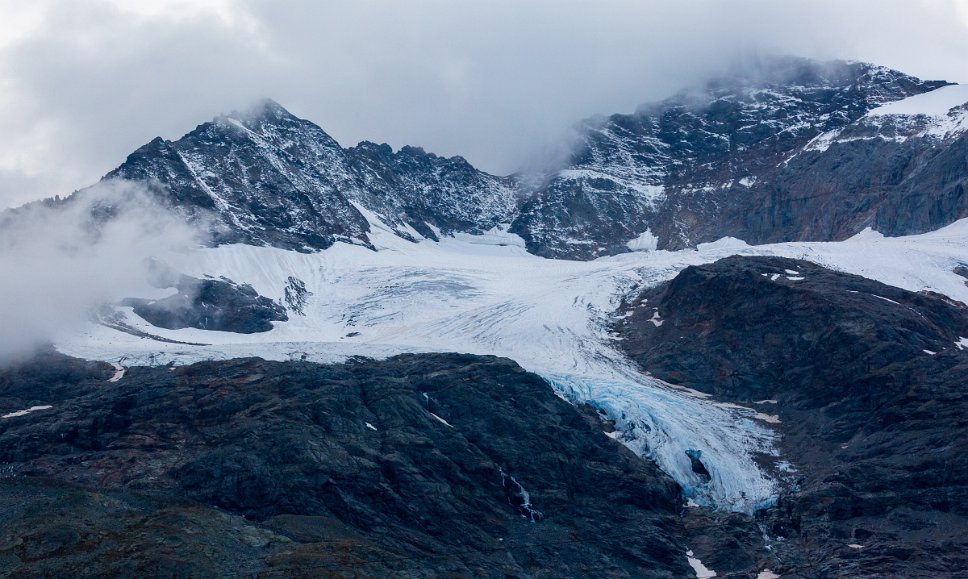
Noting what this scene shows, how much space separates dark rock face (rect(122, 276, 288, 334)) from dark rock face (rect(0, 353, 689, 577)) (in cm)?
2457

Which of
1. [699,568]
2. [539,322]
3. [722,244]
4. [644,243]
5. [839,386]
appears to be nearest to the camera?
[699,568]

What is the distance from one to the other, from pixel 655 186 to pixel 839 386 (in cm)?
10530

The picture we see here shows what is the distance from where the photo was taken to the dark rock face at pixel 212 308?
115500mm

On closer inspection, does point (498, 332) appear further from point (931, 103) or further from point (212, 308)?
point (931, 103)

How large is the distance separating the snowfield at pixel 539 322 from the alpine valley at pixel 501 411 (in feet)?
1.25

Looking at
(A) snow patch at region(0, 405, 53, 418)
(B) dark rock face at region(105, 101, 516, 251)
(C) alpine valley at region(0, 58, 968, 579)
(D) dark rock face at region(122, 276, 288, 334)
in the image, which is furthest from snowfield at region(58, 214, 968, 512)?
(A) snow patch at region(0, 405, 53, 418)

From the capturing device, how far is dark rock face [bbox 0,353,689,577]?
5869cm

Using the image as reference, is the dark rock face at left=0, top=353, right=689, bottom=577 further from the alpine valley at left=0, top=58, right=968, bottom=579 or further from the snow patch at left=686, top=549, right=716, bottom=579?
the snow patch at left=686, top=549, right=716, bottom=579

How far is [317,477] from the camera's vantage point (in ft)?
232

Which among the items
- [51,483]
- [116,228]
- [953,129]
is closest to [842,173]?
[953,129]

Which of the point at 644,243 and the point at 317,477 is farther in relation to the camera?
the point at 644,243

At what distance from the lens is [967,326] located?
101 m

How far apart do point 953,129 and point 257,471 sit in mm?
120128

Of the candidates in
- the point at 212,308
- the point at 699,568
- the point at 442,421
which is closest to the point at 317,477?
the point at 442,421
